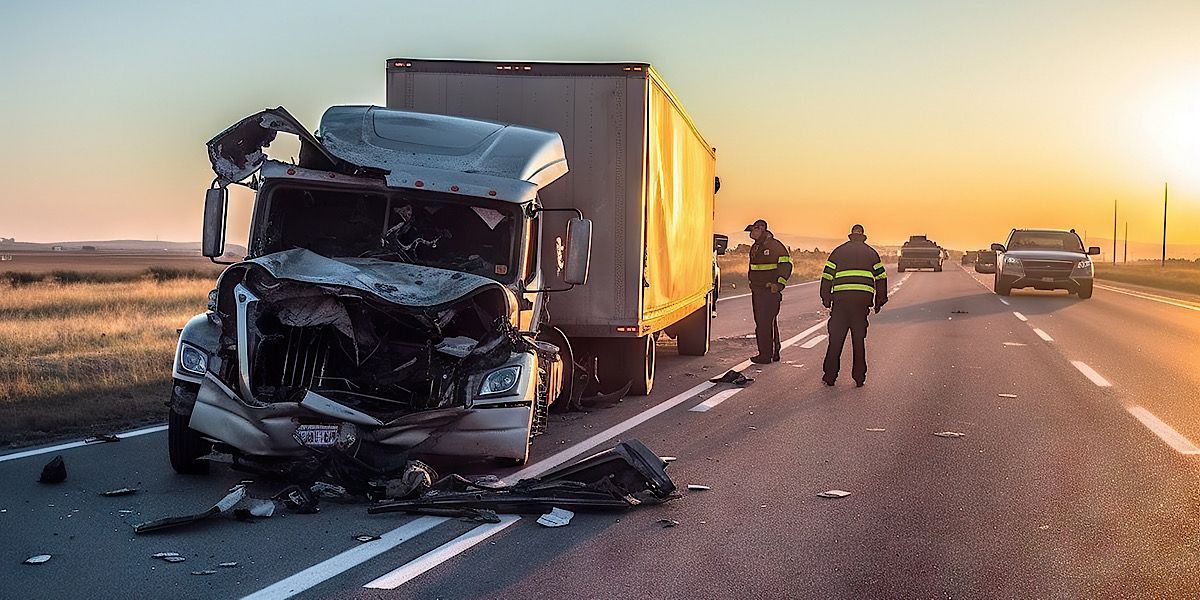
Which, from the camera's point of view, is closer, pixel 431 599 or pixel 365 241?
pixel 431 599

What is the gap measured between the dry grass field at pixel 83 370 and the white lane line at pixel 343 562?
4.45 m

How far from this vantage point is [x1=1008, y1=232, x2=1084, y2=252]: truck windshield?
35.1 m

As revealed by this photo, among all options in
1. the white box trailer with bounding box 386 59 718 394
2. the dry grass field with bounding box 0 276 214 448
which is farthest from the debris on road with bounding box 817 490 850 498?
the dry grass field with bounding box 0 276 214 448

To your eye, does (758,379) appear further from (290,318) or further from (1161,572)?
(1161,572)

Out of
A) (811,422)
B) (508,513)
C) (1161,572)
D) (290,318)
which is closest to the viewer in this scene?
(1161,572)

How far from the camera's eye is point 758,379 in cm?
1441

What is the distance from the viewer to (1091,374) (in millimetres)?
14883

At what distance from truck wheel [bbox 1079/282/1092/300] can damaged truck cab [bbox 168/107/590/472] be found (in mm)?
29092

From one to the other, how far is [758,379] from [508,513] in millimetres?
7976

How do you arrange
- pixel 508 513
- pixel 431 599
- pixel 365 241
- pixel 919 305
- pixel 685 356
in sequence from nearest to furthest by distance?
1. pixel 431 599
2. pixel 508 513
3. pixel 365 241
4. pixel 685 356
5. pixel 919 305

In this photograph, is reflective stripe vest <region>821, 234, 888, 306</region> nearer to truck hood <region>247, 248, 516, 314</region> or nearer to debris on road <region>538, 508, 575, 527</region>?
truck hood <region>247, 248, 516, 314</region>

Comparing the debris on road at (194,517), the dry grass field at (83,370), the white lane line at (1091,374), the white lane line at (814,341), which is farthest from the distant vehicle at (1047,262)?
the debris on road at (194,517)

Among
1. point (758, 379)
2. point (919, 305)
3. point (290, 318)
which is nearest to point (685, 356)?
point (758, 379)

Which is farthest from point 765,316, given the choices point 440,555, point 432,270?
point 440,555
